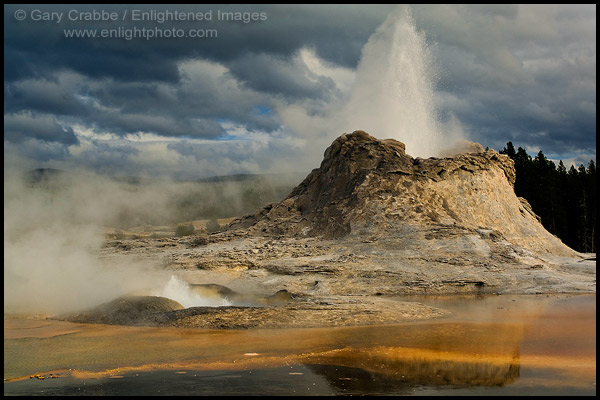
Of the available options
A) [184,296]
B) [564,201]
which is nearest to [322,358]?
[184,296]

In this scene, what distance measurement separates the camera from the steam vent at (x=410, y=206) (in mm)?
32375

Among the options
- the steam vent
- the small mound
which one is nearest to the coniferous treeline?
the steam vent

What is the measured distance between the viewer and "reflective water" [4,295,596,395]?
11570mm

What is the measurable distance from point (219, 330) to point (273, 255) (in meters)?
14.4

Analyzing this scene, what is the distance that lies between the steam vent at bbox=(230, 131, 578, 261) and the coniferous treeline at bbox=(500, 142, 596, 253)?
1839cm

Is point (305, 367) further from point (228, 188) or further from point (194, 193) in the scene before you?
point (228, 188)

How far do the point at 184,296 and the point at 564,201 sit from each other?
152ft

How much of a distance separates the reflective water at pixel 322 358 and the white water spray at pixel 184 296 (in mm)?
5343

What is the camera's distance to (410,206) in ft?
114

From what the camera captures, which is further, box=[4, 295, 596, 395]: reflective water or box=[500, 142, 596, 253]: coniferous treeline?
box=[500, 142, 596, 253]: coniferous treeline

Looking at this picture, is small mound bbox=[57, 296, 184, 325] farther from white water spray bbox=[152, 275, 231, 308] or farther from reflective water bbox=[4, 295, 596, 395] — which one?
white water spray bbox=[152, 275, 231, 308]

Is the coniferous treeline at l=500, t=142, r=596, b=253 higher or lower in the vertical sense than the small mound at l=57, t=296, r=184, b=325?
higher

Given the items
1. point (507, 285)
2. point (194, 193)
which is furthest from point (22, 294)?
point (194, 193)

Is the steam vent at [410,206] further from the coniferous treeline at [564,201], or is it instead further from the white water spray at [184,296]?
the coniferous treeline at [564,201]
